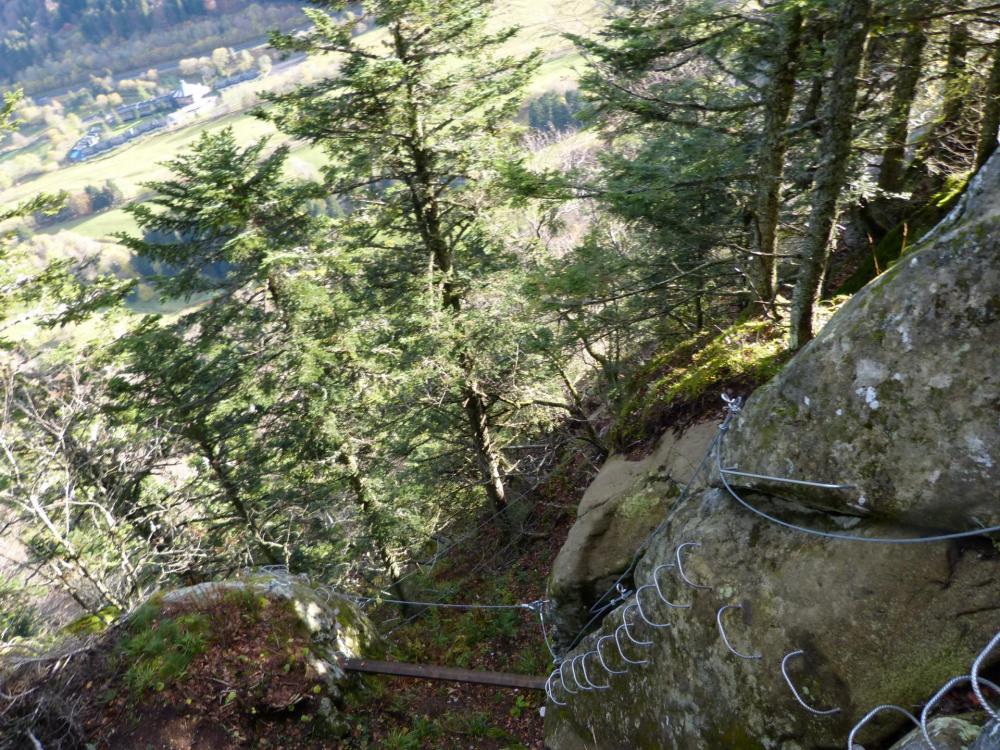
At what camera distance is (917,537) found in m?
3.44

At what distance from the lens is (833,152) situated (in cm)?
519

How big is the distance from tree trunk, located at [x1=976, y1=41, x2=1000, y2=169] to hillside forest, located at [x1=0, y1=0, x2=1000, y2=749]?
0.08 feet

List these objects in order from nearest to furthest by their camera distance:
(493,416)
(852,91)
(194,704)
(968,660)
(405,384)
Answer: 1. (968,660)
2. (852,91)
3. (194,704)
4. (405,384)
5. (493,416)

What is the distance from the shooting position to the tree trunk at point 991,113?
19.1ft

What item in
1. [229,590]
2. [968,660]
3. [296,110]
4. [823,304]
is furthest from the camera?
[296,110]

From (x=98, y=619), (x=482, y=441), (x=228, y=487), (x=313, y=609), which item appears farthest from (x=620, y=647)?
(x=228, y=487)

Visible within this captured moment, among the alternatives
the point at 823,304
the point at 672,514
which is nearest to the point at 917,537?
the point at 672,514

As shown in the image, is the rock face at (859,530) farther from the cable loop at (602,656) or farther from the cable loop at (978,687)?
the cable loop at (602,656)

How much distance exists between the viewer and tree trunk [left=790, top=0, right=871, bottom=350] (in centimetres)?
475

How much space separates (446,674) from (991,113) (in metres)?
8.85

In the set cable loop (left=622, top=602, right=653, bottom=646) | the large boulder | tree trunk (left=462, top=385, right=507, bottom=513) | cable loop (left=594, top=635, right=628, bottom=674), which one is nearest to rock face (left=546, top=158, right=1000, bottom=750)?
the large boulder

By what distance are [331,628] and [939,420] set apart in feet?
24.8

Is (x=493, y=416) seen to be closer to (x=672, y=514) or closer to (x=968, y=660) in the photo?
(x=672, y=514)

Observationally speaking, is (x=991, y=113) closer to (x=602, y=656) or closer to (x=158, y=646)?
(x=602, y=656)
